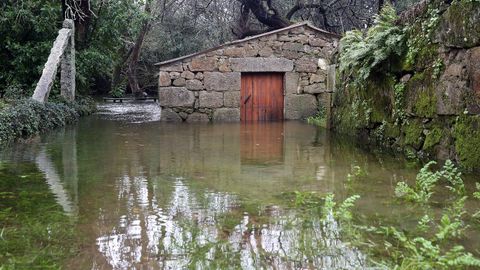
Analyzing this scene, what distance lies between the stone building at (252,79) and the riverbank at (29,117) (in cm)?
293

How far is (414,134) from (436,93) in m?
0.85

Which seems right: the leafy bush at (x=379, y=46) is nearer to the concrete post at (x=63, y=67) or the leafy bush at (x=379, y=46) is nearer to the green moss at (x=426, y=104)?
the green moss at (x=426, y=104)

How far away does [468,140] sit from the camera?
20.1ft

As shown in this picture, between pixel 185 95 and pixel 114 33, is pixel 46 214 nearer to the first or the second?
pixel 185 95

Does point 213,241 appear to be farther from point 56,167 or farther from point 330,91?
point 330,91

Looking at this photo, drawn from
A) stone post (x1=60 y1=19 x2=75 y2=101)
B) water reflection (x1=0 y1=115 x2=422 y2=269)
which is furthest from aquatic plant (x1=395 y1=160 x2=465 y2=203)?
stone post (x1=60 y1=19 x2=75 y2=101)

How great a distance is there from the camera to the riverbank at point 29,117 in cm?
927

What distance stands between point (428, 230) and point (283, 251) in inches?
47.2

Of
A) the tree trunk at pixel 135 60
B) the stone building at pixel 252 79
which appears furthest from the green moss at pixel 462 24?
the tree trunk at pixel 135 60

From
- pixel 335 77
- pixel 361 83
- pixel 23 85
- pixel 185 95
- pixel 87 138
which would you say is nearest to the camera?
pixel 361 83

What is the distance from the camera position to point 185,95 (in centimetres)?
1528

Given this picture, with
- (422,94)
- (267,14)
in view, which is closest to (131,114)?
(267,14)

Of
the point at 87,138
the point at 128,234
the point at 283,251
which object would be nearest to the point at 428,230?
the point at 283,251

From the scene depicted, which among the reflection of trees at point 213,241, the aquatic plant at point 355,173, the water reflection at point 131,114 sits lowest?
the reflection of trees at point 213,241
